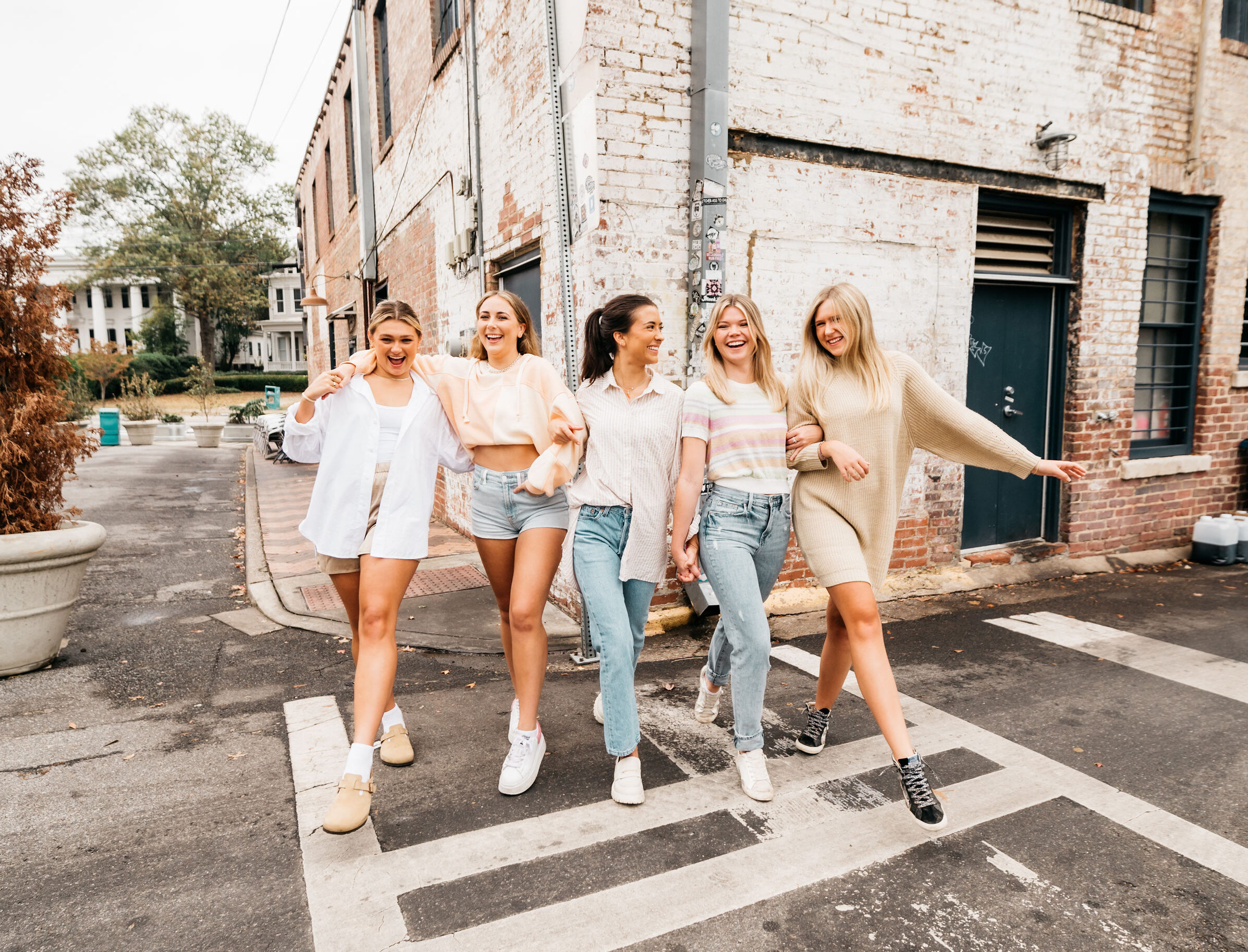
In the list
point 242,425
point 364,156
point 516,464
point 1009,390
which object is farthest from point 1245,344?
point 242,425

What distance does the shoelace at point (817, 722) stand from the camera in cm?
353

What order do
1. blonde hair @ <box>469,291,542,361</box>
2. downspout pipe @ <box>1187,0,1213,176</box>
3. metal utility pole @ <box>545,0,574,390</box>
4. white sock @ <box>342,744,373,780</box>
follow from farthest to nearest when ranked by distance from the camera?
downspout pipe @ <box>1187,0,1213,176</box>, metal utility pole @ <box>545,0,574,390</box>, blonde hair @ <box>469,291,542,361</box>, white sock @ <box>342,744,373,780</box>

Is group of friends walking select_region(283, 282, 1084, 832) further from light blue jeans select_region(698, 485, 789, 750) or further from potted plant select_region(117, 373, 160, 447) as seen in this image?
potted plant select_region(117, 373, 160, 447)

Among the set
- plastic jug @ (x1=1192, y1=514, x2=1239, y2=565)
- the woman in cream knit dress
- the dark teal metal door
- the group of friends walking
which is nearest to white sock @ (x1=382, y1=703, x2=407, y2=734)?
the group of friends walking

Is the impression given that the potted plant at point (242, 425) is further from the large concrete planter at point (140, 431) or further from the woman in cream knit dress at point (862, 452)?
the woman in cream knit dress at point (862, 452)

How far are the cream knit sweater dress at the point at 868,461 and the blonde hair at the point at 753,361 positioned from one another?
102 millimetres

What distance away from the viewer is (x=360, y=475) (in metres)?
3.15

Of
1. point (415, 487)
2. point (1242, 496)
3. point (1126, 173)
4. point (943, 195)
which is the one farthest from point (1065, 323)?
point (415, 487)

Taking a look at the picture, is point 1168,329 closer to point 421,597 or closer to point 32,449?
point 421,597

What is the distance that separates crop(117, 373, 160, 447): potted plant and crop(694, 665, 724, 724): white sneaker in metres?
21.9

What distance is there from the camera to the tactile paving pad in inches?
234

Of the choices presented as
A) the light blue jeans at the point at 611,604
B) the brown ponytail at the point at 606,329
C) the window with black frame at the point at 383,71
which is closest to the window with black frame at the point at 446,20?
the window with black frame at the point at 383,71

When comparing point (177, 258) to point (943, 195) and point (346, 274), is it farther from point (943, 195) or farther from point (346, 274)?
point (943, 195)

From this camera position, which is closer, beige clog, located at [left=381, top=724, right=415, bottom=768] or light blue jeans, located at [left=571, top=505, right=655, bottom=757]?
light blue jeans, located at [left=571, top=505, right=655, bottom=757]
